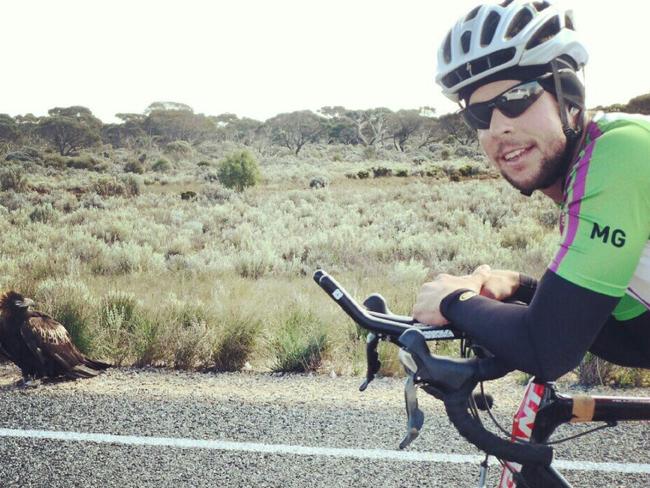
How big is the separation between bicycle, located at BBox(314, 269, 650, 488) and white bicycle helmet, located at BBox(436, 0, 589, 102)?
0.73m

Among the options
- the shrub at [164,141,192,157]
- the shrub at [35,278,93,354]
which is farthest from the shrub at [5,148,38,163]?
the shrub at [35,278,93,354]

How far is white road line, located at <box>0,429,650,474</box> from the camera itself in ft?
12.2

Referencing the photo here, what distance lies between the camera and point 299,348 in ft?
20.4

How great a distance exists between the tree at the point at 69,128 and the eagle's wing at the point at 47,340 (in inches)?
1310

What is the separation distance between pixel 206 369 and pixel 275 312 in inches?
73.5

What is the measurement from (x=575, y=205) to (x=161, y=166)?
4093 centimetres

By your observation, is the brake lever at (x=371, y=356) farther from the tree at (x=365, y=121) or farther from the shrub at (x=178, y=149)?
the tree at (x=365, y=121)

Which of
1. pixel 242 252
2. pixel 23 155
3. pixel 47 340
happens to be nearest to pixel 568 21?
pixel 47 340

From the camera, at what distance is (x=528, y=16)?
1.93 m

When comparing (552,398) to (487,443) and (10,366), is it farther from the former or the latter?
(10,366)

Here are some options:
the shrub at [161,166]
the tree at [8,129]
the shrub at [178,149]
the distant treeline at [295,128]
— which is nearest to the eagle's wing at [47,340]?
the tree at [8,129]

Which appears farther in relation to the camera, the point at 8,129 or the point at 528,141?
the point at 8,129

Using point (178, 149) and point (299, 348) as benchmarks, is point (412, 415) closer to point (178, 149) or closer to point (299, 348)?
point (299, 348)

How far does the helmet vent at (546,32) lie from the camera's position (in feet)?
6.06
